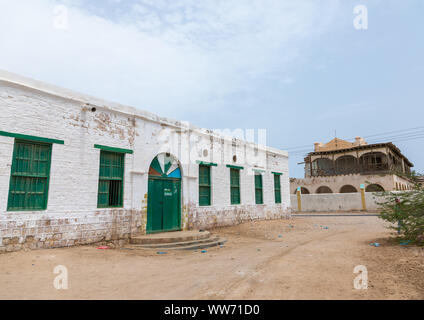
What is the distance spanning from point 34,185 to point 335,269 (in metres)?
7.40

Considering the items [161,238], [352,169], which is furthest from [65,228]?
Result: [352,169]

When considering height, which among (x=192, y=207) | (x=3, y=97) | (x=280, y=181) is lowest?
(x=192, y=207)

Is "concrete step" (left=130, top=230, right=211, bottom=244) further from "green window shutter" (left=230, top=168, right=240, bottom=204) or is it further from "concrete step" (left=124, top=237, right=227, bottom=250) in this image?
"green window shutter" (left=230, top=168, right=240, bottom=204)

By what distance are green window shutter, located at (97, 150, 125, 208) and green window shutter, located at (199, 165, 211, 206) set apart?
12.7ft

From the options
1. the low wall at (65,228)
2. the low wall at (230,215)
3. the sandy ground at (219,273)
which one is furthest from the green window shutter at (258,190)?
the low wall at (65,228)

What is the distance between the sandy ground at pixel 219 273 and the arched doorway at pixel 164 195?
221cm

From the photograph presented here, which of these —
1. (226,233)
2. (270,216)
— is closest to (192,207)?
(226,233)

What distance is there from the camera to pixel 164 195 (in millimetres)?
10484

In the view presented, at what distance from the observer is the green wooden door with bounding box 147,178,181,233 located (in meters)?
9.95

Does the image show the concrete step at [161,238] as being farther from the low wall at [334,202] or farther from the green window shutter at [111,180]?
the low wall at [334,202]

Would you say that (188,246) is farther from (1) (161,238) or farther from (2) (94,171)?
(2) (94,171)
